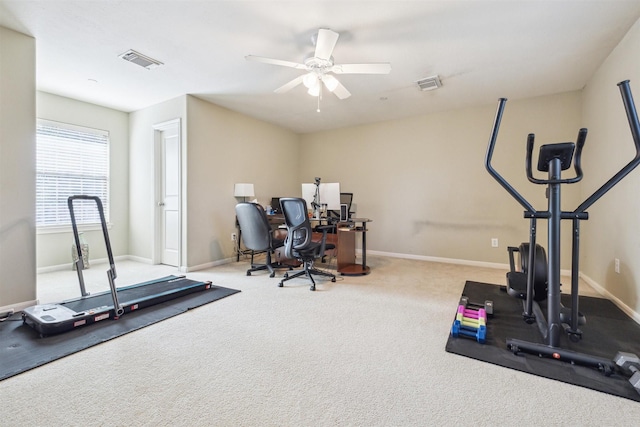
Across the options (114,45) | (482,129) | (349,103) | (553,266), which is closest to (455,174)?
(482,129)

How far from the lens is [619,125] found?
8.94 feet

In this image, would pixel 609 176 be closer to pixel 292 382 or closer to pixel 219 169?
pixel 292 382

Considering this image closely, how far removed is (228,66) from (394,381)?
3428 millimetres

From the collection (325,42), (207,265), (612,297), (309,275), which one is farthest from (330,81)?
(612,297)

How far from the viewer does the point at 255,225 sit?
3727 mm

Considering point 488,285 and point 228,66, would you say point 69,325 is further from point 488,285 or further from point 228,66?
point 488,285

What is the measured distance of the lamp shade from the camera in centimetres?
466

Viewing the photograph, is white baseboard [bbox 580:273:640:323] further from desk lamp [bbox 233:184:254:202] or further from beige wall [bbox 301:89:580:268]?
desk lamp [bbox 233:184:254:202]

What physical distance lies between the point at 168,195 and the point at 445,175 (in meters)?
4.59

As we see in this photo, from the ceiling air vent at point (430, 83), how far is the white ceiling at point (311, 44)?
0.09 meters

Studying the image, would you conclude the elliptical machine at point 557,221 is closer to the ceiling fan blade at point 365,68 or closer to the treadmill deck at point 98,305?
the ceiling fan blade at point 365,68

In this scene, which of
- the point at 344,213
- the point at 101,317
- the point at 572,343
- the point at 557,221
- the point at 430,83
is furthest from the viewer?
the point at 344,213

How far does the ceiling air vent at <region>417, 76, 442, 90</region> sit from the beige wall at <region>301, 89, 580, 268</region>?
46.1 inches

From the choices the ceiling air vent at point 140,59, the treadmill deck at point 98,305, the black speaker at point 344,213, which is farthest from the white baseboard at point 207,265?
the ceiling air vent at point 140,59
